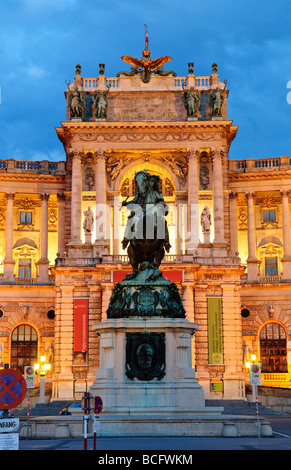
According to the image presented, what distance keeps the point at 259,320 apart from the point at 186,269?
11.1 metres

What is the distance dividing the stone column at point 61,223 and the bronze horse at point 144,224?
38.6 metres

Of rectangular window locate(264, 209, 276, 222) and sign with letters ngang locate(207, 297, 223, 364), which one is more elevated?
rectangular window locate(264, 209, 276, 222)

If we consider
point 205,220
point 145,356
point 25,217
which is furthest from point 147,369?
point 25,217

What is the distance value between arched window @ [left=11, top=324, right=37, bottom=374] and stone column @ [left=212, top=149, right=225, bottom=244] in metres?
17.9

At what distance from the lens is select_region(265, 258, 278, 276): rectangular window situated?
70100 millimetres

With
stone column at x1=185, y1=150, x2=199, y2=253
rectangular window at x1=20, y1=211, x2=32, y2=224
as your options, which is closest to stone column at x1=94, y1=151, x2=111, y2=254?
stone column at x1=185, y1=150, x2=199, y2=253

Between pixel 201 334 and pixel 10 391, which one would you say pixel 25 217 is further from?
pixel 10 391

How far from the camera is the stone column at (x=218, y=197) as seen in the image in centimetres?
6328

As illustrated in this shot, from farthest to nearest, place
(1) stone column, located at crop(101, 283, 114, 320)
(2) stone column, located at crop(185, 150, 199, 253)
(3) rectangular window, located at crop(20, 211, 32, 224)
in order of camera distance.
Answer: (3) rectangular window, located at crop(20, 211, 32, 224)
(2) stone column, located at crop(185, 150, 199, 253)
(1) stone column, located at crop(101, 283, 114, 320)

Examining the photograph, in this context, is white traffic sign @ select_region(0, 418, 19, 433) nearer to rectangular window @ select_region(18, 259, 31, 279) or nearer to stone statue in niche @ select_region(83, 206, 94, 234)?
stone statue in niche @ select_region(83, 206, 94, 234)

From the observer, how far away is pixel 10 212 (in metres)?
68.5

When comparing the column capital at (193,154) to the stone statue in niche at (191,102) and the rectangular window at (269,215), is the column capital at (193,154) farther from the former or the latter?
the rectangular window at (269,215)

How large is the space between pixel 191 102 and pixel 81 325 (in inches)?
816
